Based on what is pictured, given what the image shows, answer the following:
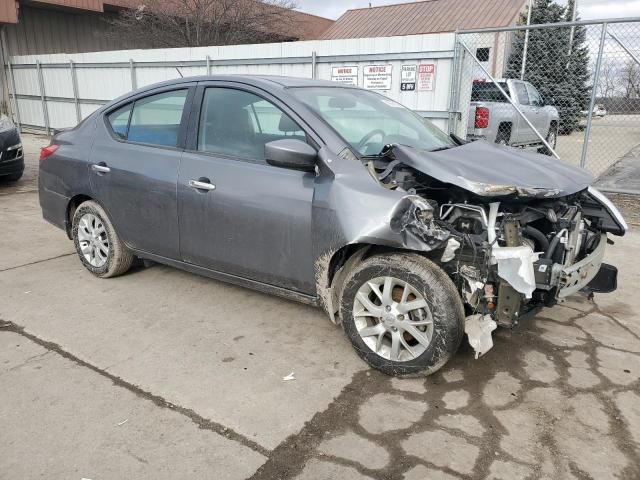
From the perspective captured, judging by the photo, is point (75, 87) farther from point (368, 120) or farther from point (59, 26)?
point (368, 120)

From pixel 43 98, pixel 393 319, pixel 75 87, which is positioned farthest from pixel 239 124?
pixel 43 98

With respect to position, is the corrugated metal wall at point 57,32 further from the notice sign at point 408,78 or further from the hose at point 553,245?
the hose at point 553,245

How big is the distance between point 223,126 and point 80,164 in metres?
1.58

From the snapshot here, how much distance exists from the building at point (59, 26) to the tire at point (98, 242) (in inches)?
534

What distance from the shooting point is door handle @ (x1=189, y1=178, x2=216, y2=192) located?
3688mm

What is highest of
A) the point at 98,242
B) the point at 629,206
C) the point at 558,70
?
the point at 558,70

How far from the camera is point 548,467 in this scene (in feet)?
8.02

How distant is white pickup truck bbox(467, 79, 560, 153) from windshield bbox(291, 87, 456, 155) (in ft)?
16.6

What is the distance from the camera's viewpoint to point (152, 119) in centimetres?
431

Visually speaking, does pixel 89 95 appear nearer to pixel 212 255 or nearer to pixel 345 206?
pixel 212 255

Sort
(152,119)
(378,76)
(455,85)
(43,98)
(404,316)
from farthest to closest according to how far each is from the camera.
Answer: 1. (43,98)
2. (378,76)
3. (455,85)
4. (152,119)
5. (404,316)

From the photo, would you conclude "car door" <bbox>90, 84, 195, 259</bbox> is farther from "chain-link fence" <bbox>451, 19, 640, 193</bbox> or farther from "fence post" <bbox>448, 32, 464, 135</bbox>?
"fence post" <bbox>448, 32, 464, 135</bbox>

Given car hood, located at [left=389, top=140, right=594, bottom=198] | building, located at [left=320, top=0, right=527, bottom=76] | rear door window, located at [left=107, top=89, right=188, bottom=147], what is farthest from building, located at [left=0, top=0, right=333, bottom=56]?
A: car hood, located at [left=389, top=140, right=594, bottom=198]

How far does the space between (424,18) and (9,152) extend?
2383 centimetres
